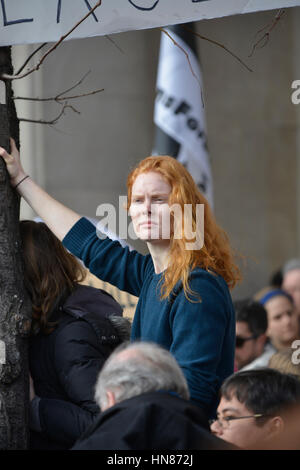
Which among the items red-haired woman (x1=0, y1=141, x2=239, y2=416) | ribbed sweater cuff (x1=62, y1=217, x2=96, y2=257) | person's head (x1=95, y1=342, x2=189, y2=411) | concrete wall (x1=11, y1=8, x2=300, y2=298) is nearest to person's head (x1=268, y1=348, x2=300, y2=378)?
red-haired woman (x1=0, y1=141, x2=239, y2=416)

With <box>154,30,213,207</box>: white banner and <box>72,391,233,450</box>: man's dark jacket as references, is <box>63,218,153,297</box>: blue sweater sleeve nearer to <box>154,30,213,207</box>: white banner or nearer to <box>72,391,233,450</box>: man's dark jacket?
<box>72,391,233,450</box>: man's dark jacket

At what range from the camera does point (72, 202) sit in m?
8.91

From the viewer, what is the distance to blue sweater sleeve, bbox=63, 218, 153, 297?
10.9 ft

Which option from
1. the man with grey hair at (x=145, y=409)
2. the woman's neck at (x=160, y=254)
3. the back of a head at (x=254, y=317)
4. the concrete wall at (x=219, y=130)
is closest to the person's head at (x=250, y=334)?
the back of a head at (x=254, y=317)

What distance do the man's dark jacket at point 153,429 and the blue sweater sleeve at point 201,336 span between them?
440 mm

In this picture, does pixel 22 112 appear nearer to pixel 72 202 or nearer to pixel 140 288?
pixel 72 202

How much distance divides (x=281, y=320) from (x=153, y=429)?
3794mm

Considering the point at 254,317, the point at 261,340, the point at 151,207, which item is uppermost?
the point at 151,207

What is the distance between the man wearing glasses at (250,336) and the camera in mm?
5270

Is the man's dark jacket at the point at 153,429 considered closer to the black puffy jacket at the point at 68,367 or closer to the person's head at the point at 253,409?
the person's head at the point at 253,409

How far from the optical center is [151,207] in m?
3.05

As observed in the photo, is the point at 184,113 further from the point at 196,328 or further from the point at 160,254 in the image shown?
the point at 196,328

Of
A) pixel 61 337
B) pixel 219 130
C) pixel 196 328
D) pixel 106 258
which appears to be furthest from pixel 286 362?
pixel 219 130
